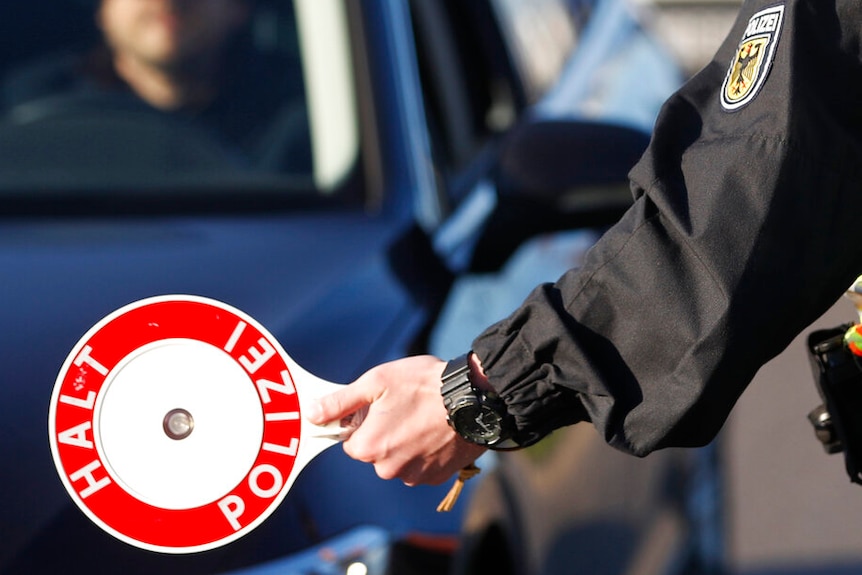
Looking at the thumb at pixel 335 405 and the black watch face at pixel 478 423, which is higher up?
the thumb at pixel 335 405

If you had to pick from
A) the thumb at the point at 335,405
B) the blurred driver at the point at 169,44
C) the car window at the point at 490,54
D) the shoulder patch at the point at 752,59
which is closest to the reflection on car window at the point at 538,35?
the car window at the point at 490,54

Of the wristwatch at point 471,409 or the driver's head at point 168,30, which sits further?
the driver's head at point 168,30

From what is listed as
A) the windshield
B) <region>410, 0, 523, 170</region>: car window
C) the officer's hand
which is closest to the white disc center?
the officer's hand

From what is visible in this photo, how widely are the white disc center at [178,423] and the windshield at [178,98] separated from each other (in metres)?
0.95

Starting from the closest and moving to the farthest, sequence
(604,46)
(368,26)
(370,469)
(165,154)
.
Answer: (370,469)
(165,154)
(368,26)
(604,46)

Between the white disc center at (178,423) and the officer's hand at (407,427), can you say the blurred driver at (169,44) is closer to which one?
the officer's hand at (407,427)

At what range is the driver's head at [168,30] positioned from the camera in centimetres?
237

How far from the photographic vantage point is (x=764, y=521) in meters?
4.26

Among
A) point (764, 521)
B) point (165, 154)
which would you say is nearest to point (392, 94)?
point (165, 154)

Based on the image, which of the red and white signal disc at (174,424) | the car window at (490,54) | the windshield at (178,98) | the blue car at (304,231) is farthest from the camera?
the car window at (490,54)

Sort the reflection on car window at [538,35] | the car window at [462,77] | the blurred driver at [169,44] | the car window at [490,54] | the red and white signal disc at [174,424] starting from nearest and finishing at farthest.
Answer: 1. the red and white signal disc at [174,424]
2. the blurred driver at [169,44]
3. the car window at [462,77]
4. the car window at [490,54]
5. the reflection on car window at [538,35]

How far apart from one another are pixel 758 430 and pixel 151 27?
121 inches

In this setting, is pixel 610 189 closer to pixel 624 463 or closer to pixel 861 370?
pixel 624 463

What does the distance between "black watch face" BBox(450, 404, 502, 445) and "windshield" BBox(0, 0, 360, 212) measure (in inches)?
34.1
